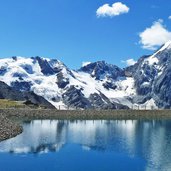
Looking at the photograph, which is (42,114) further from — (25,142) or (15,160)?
(15,160)

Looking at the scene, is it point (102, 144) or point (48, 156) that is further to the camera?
point (102, 144)

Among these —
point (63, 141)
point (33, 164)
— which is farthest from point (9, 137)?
point (33, 164)

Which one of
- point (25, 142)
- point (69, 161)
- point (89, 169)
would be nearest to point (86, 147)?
point (25, 142)

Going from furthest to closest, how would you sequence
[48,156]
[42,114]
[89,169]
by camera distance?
1. [42,114]
2. [48,156]
3. [89,169]

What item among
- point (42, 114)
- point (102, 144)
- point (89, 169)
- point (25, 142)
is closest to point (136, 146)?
point (102, 144)

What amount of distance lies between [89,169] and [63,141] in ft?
117

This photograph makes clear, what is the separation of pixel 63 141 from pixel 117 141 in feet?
41.4

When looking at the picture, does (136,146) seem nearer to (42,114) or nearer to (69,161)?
(69,161)

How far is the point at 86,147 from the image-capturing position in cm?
9056

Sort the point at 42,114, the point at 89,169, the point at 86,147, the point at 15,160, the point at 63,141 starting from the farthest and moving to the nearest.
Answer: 1. the point at 42,114
2. the point at 63,141
3. the point at 86,147
4. the point at 15,160
5. the point at 89,169

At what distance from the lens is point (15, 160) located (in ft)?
229

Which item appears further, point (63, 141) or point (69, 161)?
point (63, 141)

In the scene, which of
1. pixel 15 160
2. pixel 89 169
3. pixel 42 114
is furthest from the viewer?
pixel 42 114

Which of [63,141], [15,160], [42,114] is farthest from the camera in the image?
[42,114]
